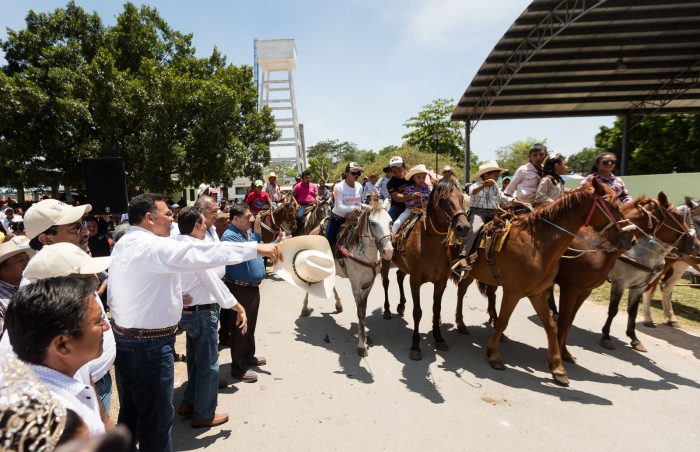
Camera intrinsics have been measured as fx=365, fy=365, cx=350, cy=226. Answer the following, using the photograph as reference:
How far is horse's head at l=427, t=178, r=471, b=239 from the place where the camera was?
462 centimetres

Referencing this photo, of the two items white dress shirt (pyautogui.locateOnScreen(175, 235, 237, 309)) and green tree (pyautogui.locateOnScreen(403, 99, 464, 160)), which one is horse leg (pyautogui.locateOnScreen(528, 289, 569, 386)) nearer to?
white dress shirt (pyautogui.locateOnScreen(175, 235, 237, 309))

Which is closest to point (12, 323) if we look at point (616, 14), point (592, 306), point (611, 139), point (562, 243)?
point (562, 243)

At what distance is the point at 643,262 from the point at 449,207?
10.3ft

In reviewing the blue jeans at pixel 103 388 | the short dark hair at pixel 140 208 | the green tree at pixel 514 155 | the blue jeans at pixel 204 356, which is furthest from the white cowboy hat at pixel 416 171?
the green tree at pixel 514 155

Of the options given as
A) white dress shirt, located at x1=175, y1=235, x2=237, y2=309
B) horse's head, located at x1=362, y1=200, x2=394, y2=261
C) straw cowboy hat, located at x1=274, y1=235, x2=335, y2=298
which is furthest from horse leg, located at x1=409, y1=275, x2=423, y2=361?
white dress shirt, located at x1=175, y1=235, x2=237, y2=309

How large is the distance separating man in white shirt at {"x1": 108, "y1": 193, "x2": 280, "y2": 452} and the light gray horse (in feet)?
18.1

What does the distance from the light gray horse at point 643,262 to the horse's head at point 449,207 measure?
2.70 meters

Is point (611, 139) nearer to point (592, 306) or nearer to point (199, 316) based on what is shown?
point (592, 306)

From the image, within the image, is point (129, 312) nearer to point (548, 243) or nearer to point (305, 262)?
point (305, 262)

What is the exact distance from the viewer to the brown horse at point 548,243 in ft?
14.5

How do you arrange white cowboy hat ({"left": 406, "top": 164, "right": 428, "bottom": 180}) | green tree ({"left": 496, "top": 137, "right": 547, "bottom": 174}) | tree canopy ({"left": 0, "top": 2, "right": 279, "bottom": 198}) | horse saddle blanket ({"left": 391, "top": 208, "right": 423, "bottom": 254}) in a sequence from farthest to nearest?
1. green tree ({"left": 496, "top": 137, "right": 547, "bottom": 174})
2. tree canopy ({"left": 0, "top": 2, "right": 279, "bottom": 198})
3. white cowboy hat ({"left": 406, "top": 164, "right": 428, "bottom": 180})
4. horse saddle blanket ({"left": 391, "top": 208, "right": 423, "bottom": 254})

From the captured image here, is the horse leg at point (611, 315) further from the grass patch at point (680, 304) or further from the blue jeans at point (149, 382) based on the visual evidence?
the blue jeans at point (149, 382)

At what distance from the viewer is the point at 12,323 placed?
135cm

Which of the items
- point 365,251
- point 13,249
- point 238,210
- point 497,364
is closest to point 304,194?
point 365,251
